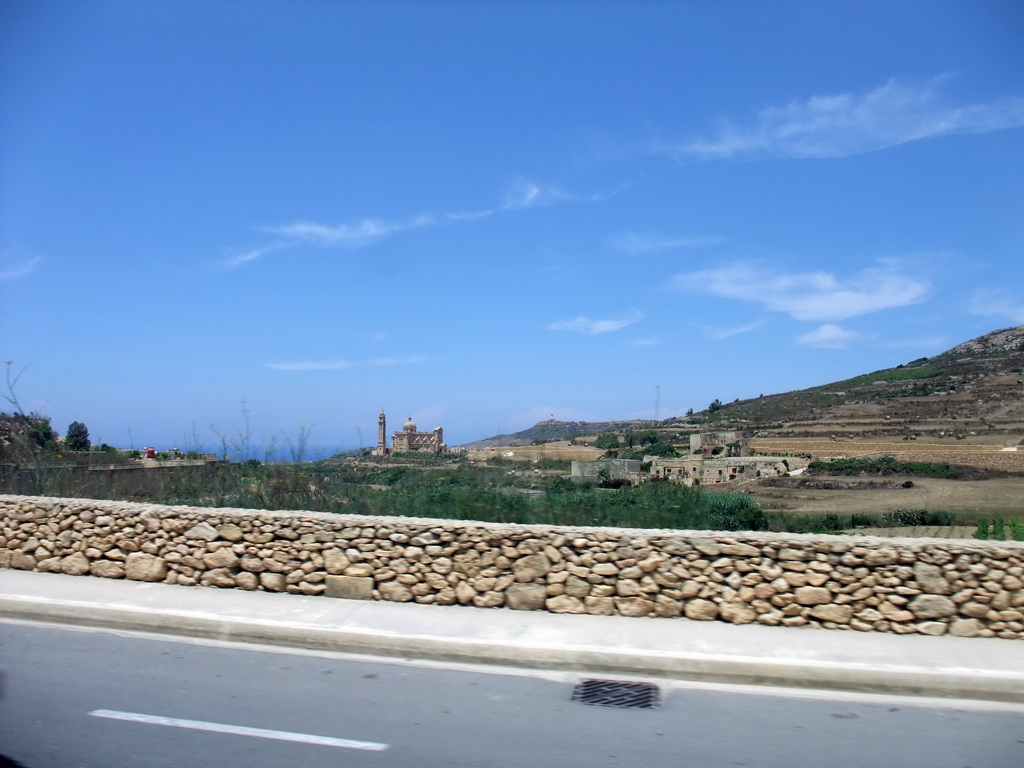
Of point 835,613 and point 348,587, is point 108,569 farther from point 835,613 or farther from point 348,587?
point 835,613

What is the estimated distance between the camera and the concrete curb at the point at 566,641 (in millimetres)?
6750

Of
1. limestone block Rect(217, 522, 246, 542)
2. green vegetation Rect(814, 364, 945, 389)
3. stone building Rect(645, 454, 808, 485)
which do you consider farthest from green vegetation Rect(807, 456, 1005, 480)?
green vegetation Rect(814, 364, 945, 389)

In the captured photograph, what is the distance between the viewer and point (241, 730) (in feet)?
18.6

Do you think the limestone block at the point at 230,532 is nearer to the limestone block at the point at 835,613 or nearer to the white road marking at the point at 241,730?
the white road marking at the point at 241,730

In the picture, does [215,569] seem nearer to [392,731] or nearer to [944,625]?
[392,731]

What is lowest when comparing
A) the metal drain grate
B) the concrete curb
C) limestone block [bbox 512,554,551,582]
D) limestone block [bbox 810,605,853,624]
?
the metal drain grate

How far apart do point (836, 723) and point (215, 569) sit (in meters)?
6.76

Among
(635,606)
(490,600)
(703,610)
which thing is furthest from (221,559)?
(703,610)

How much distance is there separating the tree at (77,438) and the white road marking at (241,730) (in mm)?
16708

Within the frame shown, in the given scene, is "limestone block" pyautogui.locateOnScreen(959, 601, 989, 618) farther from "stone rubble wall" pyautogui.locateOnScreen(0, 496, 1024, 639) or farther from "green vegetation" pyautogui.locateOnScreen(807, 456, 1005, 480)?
"green vegetation" pyautogui.locateOnScreen(807, 456, 1005, 480)

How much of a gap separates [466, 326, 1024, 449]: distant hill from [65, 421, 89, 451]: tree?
56.7 ft

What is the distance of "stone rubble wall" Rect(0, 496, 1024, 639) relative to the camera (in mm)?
7840

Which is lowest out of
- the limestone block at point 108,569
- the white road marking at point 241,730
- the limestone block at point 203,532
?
the white road marking at point 241,730

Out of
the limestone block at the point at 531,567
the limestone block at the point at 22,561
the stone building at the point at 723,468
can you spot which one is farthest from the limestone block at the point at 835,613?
the stone building at the point at 723,468
